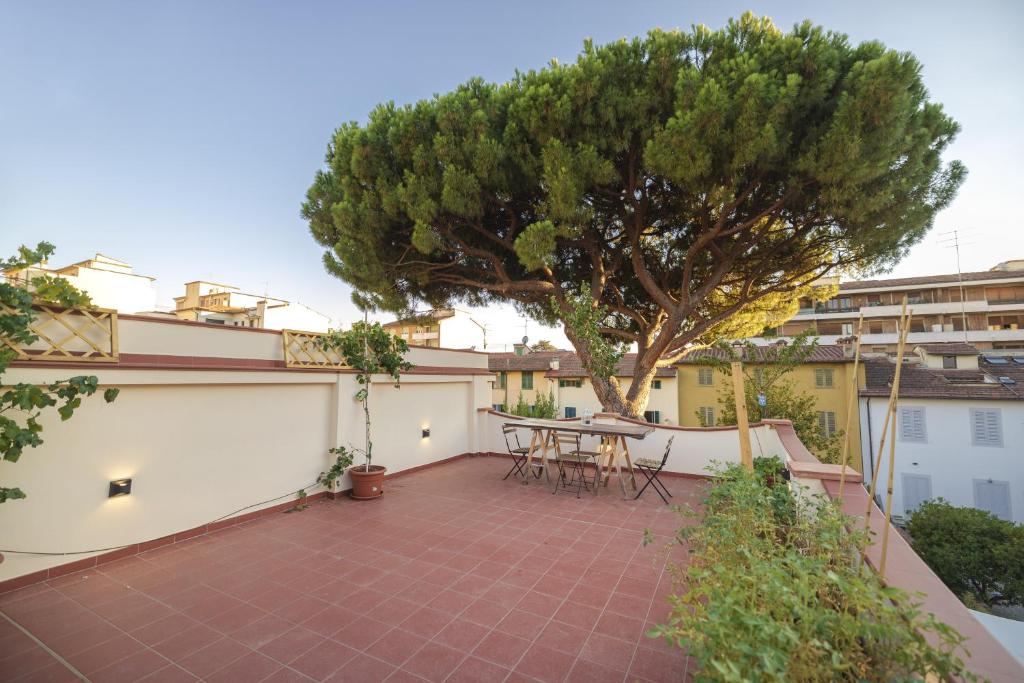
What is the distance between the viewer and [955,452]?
1484cm

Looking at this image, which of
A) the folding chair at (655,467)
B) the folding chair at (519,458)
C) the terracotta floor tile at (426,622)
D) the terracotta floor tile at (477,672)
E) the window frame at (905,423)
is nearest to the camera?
the terracotta floor tile at (477,672)

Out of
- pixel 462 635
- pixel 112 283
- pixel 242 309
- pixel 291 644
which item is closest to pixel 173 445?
pixel 291 644

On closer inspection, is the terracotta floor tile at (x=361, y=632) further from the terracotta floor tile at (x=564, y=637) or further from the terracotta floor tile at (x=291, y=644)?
the terracotta floor tile at (x=564, y=637)

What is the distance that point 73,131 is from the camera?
779 centimetres

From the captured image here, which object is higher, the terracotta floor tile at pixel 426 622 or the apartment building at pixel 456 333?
the apartment building at pixel 456 333

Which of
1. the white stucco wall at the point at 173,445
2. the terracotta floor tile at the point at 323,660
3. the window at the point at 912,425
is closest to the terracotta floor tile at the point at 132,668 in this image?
the terracotta floor tile at the point at 323,660

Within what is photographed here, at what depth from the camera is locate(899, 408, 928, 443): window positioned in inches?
606

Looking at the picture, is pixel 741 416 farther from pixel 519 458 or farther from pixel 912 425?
pixel 912 425

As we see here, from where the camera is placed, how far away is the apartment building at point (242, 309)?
19.9 metres

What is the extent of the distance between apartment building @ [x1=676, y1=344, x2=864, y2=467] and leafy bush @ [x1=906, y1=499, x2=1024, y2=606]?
6741mm

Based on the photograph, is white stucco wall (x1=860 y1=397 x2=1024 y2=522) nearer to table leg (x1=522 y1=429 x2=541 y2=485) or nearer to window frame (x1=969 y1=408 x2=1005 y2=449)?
window frame (x1=969 y1=408 x2=1005 y2=449)

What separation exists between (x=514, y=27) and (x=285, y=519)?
9224 mm

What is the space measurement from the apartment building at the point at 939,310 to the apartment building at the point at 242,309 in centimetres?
2900

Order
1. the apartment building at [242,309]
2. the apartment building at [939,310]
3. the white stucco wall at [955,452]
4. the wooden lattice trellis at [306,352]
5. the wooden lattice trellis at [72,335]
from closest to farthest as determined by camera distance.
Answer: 1. the wooden lattice trellis at [72,335]
2. the wooden lattice trellis at [306,352]
3. the white stucco wall at [955,452]
4. the apartment building at [242,309]
5. the apartment building at [939,310]
